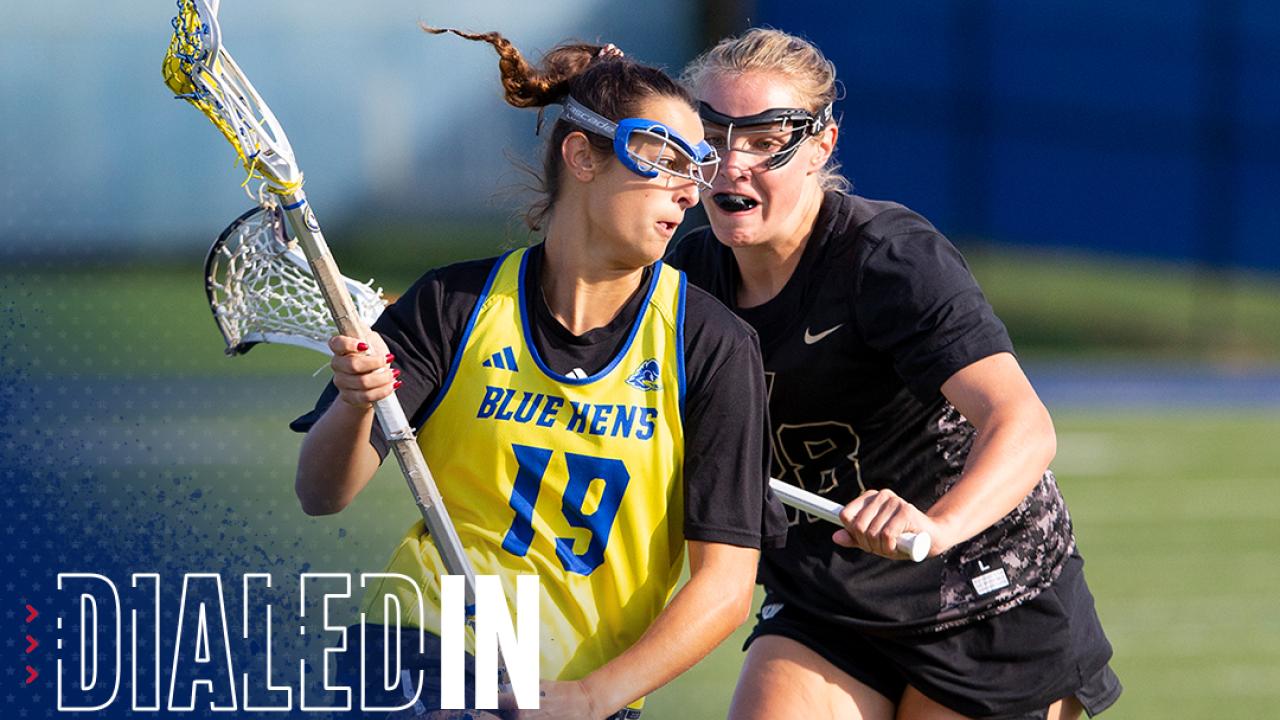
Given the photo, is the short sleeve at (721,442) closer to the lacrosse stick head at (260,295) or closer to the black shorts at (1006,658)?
the lacrosse stick head at (260,295)

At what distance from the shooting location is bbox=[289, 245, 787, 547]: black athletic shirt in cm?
291

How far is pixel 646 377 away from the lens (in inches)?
115

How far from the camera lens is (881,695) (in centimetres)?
393

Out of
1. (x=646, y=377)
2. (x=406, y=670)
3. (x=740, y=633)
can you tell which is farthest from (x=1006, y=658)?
(x=740, y=633)

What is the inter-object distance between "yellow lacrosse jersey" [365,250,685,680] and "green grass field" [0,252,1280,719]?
260 centimetres

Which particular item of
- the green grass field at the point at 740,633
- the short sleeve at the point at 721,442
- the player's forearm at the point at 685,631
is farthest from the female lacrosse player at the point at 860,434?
the green grass field at the point at 740,633

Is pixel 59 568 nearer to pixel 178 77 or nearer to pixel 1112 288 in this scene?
pixel 178 77

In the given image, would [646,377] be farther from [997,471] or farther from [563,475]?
[997,471]

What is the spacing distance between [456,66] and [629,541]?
2152 centimetres

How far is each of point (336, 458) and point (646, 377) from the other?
1.78ft

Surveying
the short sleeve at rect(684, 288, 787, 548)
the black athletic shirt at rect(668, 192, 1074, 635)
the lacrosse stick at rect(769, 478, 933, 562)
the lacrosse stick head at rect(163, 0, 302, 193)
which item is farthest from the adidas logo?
the black athletic shirt at rect(668, 192, 1074, 635)

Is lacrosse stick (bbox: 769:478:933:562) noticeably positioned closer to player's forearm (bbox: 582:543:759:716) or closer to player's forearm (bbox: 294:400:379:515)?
player's forearm (bbox: 582:543:759:716)

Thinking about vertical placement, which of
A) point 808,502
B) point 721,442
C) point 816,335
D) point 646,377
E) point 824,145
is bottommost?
point 808,502

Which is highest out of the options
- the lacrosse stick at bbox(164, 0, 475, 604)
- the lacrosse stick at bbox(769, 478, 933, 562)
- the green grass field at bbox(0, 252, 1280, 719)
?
the lacrosse stick at bbox(164, 0, 475, 604)
